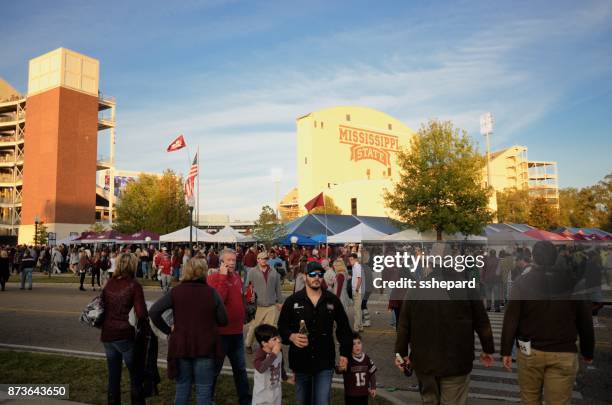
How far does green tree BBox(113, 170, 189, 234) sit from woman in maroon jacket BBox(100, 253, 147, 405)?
1729 inches

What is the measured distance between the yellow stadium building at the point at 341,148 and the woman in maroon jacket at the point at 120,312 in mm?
64336

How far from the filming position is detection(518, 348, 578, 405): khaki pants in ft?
13.8

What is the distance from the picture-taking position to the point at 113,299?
5.40 meters

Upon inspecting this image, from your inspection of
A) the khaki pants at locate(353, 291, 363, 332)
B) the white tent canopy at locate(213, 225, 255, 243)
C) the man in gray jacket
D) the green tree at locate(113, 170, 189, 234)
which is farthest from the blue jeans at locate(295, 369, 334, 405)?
the green tree at locate(113, 170, 189, 234)

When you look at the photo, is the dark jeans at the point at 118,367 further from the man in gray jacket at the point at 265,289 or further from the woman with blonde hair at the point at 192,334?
the man in gray jacket at the point at 265,289

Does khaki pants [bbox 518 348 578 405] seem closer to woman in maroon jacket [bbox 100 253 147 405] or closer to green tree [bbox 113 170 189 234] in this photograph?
woman in maroon jacket [bbox 100 253 147 405]

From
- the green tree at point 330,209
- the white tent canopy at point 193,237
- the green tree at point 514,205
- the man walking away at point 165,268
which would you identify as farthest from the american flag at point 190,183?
the green tree at point 514,205

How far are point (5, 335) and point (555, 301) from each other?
11.6 meters

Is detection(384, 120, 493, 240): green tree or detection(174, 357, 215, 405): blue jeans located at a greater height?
detection(384, 120, 493, 240): green tree

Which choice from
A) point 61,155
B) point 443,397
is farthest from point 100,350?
point 61,155

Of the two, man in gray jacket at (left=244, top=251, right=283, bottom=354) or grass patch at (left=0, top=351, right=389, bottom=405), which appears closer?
grass patch at (left=0, top=351, right=389, bottom=405)

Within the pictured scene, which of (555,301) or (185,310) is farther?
(185,310)

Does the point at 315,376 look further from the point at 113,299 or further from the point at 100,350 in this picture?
the point at 100,350

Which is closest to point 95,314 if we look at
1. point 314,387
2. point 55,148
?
point 314,387
